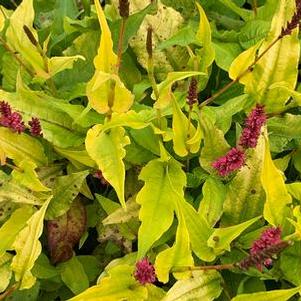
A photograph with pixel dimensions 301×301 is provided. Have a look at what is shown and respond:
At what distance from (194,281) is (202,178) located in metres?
0.21

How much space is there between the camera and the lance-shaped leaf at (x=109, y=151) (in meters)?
1.13

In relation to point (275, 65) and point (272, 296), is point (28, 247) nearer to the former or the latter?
point (272, 296)

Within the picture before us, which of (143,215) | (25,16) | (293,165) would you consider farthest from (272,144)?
(25,16)

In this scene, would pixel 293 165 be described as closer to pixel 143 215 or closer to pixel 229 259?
pixel 229 259

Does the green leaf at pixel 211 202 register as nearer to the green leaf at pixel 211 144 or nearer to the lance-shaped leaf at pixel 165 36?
the green leaf at pixel 211 144

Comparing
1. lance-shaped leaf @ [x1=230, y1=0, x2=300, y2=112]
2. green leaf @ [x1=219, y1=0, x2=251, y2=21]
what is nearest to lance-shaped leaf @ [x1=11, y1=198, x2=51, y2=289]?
lance-shaped leaf @ [x1=230, y1=0, x2=300, y2=112]

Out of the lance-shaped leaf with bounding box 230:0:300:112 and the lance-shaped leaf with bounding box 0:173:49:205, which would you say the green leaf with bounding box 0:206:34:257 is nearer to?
the lance-shaped leaf with bounding box 0:173:49:205

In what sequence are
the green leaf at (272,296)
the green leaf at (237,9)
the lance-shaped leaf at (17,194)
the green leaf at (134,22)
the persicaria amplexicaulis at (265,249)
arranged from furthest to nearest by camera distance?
1. the green leaf at (237,9)
2. the green leaf at (134,22)
3. the lance-shaped leaf at (17,194)
4. the green leaf at (272,296)
5. the persicaria amplexicaulis at (265,249)

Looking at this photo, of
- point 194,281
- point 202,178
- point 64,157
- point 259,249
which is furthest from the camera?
point 64,157

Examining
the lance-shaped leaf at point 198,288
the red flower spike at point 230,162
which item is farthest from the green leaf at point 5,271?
the red flower spike at point 230,162

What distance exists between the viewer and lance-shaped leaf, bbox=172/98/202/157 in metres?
1.17

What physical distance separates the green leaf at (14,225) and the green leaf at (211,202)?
1.05ft

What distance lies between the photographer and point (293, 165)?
138cm

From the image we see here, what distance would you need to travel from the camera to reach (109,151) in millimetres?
1174
